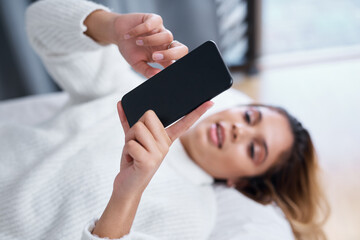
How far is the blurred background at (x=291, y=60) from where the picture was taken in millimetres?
1500

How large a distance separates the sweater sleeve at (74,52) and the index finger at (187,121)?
36cm

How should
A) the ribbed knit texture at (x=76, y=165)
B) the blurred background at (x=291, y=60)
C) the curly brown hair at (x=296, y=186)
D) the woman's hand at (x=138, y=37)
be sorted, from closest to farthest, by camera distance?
the woman's hand at (x=138, y=37) → the ribbed knit texture at (x=76, y=165) → the curly brown hair at (x=296, y=186) → the blurred background at (x=291, y=60)

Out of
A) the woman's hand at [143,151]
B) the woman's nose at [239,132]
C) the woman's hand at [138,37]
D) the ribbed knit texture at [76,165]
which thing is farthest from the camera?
the woman's nose at [239,132]

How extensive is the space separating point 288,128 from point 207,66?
58cm

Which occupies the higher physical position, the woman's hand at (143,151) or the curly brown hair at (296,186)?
the woman's hand at (143,151)

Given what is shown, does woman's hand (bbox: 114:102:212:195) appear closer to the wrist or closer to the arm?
the arm

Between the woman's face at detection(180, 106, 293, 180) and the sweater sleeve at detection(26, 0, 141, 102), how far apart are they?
27 centimetres

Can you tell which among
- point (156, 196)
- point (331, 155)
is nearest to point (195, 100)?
point (156, 196)

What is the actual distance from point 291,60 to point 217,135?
1445 mm

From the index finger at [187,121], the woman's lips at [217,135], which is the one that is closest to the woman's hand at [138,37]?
the index finger at [187,121]

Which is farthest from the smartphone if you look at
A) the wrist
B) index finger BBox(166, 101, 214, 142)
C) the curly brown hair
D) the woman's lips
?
the curly brown hair

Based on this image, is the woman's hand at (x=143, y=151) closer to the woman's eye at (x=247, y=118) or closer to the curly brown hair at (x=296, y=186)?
the woman's eye at (x=247, y=118)

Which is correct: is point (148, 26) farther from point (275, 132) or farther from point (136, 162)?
point (275, 132)

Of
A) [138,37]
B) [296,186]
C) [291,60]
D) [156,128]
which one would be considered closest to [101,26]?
[138,37]
